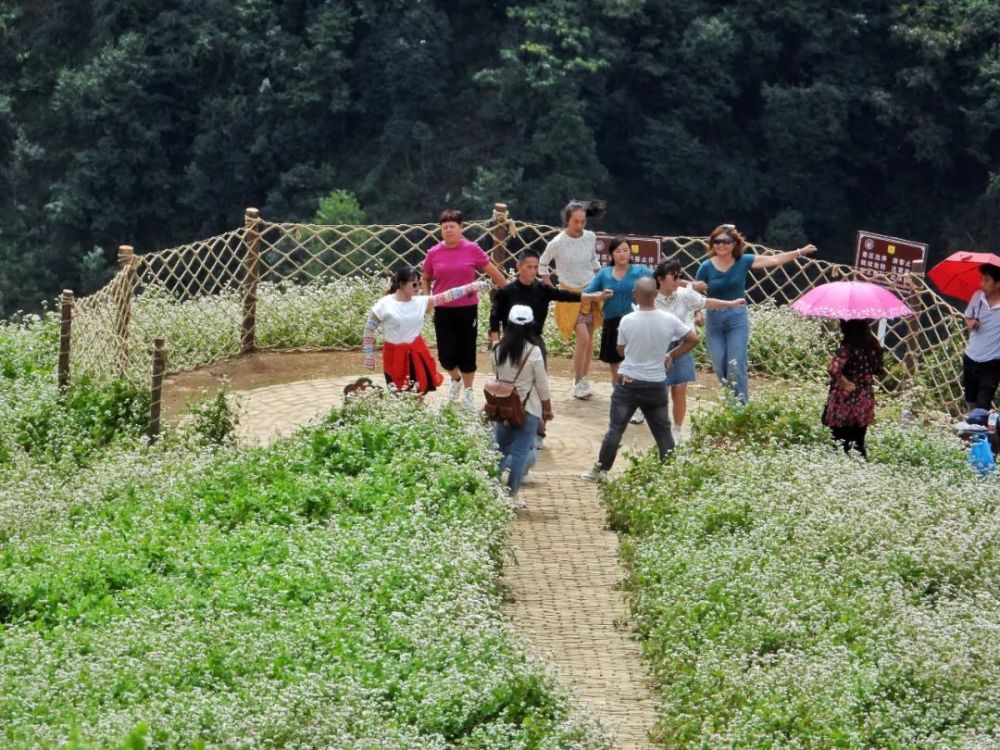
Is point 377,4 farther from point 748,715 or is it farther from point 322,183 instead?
point 748,715

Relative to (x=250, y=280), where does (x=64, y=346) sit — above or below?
below

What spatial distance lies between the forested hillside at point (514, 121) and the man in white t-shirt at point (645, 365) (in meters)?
25.6

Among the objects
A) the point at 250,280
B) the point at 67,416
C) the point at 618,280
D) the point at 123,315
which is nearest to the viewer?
the point at 618,280

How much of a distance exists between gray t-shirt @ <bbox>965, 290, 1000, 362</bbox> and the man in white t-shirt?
215 cm

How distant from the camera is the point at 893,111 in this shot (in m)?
36.9

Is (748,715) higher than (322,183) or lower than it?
higher

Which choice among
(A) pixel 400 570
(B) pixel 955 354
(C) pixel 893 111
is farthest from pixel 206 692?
(C) pixel 893 111

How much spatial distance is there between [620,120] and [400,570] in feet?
101

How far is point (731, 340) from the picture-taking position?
1228 centimetres

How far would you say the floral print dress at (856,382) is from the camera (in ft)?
36.0

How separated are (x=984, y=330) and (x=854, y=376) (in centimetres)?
158

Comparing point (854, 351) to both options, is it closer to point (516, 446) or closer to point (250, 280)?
point (516, 446)

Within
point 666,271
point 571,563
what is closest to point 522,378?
point 571,563

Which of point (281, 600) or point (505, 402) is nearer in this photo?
point (281, 600)
